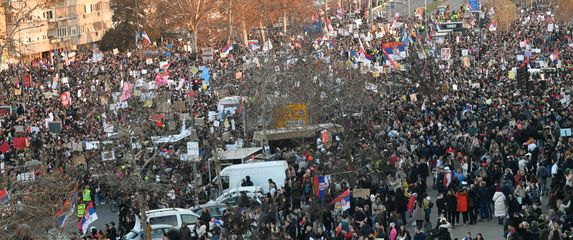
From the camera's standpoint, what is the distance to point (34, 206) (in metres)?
22.8

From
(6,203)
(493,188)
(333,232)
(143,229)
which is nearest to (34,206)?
(6,203)

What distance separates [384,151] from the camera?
35.7m

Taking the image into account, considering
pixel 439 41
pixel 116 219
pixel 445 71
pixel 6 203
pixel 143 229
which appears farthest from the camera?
pixel 439 41

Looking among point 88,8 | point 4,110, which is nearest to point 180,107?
point 4,110

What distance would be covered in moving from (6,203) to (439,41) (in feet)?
146

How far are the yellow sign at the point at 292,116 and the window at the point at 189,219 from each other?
10969 millimetres

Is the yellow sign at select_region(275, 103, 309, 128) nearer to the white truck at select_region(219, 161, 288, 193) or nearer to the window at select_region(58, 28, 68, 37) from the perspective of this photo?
the white truck at select_region(219, 161, 288, 193)

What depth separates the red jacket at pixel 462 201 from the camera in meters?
29.3

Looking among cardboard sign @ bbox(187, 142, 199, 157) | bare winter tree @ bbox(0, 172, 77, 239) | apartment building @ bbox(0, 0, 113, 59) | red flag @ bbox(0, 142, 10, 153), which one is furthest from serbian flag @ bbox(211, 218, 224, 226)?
apartment building @ bbox(0, 0, 113, 59)

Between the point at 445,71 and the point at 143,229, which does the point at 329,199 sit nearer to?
the point at 143,229

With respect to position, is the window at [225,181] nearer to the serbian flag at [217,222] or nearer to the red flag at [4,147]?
the serbian flag at [217,222]

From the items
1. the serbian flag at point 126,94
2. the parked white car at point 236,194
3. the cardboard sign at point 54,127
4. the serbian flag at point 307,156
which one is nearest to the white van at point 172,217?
the parked white car at point 236,194

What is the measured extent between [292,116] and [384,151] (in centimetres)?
642

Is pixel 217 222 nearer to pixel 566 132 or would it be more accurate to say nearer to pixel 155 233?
pixel 155 233
